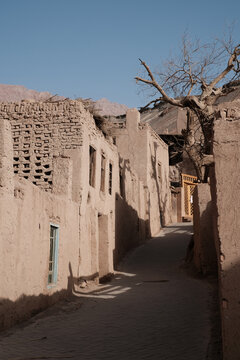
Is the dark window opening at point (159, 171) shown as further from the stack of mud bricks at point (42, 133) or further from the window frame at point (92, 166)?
the stack of mud bricks at point (42, 133)

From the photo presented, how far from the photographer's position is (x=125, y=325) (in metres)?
6.99

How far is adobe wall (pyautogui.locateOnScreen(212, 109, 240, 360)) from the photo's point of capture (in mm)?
4302

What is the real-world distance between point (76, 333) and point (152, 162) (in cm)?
1500

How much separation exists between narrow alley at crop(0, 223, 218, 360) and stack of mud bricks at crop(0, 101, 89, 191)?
3.58 m

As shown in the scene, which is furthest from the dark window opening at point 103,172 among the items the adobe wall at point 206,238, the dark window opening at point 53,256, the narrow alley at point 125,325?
the dark window opening at point 53,256

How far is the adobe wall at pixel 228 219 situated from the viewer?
169 inches

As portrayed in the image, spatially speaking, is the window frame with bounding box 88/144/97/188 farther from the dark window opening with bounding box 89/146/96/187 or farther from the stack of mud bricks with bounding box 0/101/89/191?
the stack of mud bricks with bounding box 0/101/89/191

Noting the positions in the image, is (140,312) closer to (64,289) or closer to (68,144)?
(64,289)

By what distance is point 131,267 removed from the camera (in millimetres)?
14094

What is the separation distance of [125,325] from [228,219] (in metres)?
3.29

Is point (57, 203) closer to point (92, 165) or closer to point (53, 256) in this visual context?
point (53, 256)

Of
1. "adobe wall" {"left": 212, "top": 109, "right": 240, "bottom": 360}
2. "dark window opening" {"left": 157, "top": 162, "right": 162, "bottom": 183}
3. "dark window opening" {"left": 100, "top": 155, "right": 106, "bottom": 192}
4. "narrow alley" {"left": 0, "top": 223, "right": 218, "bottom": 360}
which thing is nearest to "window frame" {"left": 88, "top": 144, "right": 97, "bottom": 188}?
"dark window opening" {"left": 100, "top": 155, "right": 106, "bottom": 192}

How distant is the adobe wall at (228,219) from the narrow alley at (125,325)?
0.98 metres

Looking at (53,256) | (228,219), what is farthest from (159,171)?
(228,219)
